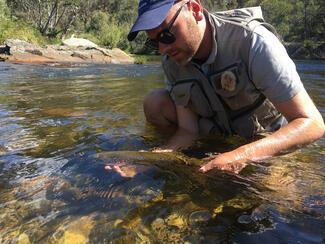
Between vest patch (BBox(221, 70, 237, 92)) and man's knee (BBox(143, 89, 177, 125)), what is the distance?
31.3 inches

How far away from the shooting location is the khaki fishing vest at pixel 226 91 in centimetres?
305

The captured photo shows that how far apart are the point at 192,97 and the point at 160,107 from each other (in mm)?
587

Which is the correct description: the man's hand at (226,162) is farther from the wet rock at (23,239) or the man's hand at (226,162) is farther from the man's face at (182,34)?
the wet rock at (23,239)

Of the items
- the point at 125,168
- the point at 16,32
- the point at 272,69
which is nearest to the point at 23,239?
the point at 125,168

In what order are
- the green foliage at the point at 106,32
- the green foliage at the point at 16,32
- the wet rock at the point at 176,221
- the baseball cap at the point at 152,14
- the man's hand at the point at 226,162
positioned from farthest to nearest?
the green foliage at the point at 106,32
the green foliage at the point at 16,32
the baseball cap at the point at 152,14
the man's hand at the point at 226,162
the wet rock at the point at 176,221

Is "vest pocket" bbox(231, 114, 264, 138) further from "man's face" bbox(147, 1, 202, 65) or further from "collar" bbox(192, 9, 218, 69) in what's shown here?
"man's face" bbox(147, 1, 202, 65)

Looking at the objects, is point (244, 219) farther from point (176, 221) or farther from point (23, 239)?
point (23, 239)

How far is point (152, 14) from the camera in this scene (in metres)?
2.69

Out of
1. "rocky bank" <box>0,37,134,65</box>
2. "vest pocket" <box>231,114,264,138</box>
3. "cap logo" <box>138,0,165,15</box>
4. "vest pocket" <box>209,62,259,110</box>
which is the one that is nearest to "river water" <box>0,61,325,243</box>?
"vest pocket" <box>231,114,264,138</box>

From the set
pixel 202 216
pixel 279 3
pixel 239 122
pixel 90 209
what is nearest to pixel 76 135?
pixel 239 122

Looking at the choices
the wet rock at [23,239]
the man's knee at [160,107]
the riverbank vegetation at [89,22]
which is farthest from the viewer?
the riverbank vegetation at [89,22]

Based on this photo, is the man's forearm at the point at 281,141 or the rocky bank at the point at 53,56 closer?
the man's forearm at the point at 281,141

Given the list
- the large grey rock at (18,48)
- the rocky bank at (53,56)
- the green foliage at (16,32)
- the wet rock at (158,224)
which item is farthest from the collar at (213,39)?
the green foliage at (16,32)

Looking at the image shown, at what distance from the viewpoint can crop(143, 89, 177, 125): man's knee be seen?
3.93 m
